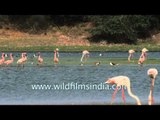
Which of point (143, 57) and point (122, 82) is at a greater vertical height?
point (143, 57)

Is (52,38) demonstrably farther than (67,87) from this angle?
Yes

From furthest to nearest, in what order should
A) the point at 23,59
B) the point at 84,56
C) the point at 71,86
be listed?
the point at 23,59 → the point at 84,56 → the point at 71,86

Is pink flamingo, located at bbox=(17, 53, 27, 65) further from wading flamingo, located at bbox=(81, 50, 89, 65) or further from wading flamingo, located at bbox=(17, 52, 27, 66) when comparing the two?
wading flamingo, located at bbox=(81, 50, 89, 65)

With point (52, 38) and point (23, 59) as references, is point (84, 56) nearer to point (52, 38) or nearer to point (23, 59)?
point (52, 38)

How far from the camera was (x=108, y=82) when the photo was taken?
789 cm

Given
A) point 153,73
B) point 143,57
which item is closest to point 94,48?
point 143,57

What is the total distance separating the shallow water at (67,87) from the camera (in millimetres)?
7844

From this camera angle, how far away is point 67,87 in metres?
7.88

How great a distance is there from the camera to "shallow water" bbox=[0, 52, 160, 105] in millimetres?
7844

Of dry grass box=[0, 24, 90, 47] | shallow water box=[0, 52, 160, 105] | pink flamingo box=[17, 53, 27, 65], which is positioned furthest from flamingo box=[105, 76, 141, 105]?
pink flamingo box=[17, 53, 27, 65]

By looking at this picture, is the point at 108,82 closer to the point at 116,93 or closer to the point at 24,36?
the point at 116,93

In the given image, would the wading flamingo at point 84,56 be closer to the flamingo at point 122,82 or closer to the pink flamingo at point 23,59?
the flamingo at point 122,82
